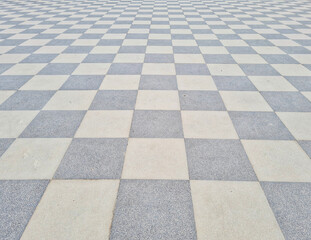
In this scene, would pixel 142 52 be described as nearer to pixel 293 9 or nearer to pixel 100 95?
pixel 100 95

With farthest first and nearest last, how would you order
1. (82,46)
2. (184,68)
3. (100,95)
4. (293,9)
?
(293,9) < (82,46) < (184,68) < (100,95)

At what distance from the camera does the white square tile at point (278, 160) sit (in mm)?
1719

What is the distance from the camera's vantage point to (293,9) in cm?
742

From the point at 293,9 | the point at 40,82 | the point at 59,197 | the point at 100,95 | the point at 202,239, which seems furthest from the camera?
the point at 293,9

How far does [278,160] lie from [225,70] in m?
1.88

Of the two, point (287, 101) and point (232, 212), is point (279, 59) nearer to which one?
point (287, 101)

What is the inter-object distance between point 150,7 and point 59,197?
7522 millimetres

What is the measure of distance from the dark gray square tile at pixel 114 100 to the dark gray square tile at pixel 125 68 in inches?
22.8

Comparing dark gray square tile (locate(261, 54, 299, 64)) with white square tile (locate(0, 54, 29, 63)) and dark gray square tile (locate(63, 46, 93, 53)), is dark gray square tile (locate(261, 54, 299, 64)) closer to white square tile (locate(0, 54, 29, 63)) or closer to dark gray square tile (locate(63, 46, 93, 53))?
dark gray square tile (locate(63, 46, 93, 53))

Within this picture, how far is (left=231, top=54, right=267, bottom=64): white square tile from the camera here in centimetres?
372

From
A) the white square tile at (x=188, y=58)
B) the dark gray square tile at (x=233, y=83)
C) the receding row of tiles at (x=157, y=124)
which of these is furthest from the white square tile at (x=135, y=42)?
the receding row of tiles at (x=157, y=124)

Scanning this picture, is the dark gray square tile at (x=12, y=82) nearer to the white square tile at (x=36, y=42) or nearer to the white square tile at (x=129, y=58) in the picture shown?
the white square tile at (x=129, y=58)

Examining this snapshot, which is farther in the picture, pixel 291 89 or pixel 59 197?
pixel 291 89

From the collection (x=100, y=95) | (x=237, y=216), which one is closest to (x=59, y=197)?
(x=237, y=216)
